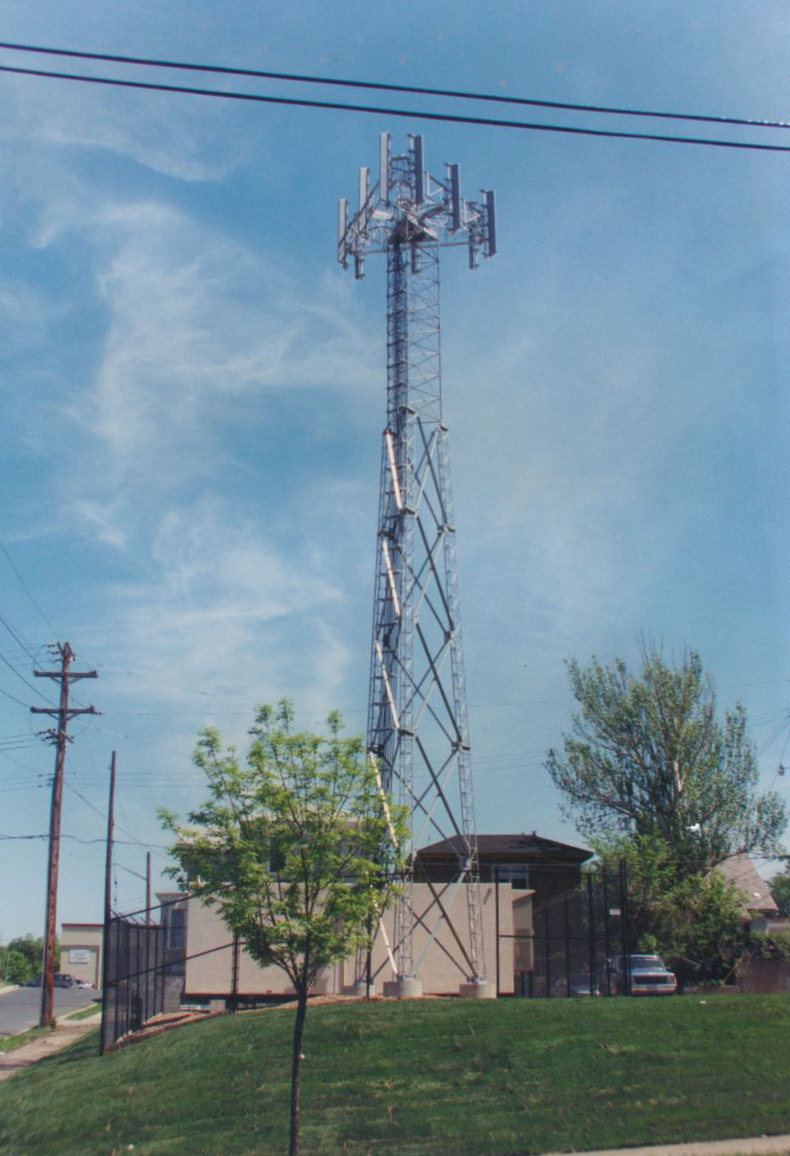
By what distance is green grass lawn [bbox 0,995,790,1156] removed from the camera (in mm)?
15812

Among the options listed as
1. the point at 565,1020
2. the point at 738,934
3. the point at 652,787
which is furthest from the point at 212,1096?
the point at 652,787

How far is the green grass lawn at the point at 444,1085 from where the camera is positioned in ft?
51.9

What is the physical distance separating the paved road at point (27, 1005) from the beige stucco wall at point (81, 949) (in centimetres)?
2102

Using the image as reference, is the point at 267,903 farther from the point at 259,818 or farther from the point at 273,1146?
the point at 273,1146

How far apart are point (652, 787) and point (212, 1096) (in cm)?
3198

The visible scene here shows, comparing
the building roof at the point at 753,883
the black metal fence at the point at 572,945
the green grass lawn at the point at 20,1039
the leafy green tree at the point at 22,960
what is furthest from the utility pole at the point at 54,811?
the leafy green tree at the point at 22,960

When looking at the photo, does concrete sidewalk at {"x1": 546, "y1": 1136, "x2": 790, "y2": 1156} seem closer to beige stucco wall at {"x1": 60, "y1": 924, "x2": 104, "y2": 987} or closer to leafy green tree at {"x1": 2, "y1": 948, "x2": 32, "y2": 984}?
beige stucco wall at {"x1": 60, "y1": 924, "x2": 104, "y2": 987}

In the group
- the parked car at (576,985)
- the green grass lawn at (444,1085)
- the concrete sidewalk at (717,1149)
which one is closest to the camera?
the concrete sidewalk at (717,1149)

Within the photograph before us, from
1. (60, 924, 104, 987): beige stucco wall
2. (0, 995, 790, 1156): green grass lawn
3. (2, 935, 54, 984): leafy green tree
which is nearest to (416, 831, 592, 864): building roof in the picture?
(0, 995, 790, 1156): green grass lawn

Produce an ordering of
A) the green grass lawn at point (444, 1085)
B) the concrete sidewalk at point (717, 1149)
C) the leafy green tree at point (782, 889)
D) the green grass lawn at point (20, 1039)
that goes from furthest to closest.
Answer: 1. the leafy green tree at point (782, 889)
2. the green grass lawn at point (20, 1039)
3. the green grass lawn at point (444, 1085)
4. the concrete sidewalk at point (717, 1149)

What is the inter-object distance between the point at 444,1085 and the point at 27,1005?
46.4 metres

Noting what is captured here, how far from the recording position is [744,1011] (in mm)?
20938

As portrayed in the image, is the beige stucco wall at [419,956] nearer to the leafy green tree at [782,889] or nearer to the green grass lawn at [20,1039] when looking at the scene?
the green grass lawn at [20,1039]

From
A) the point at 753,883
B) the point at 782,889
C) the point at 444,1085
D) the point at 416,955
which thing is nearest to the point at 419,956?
the point at 416,955
